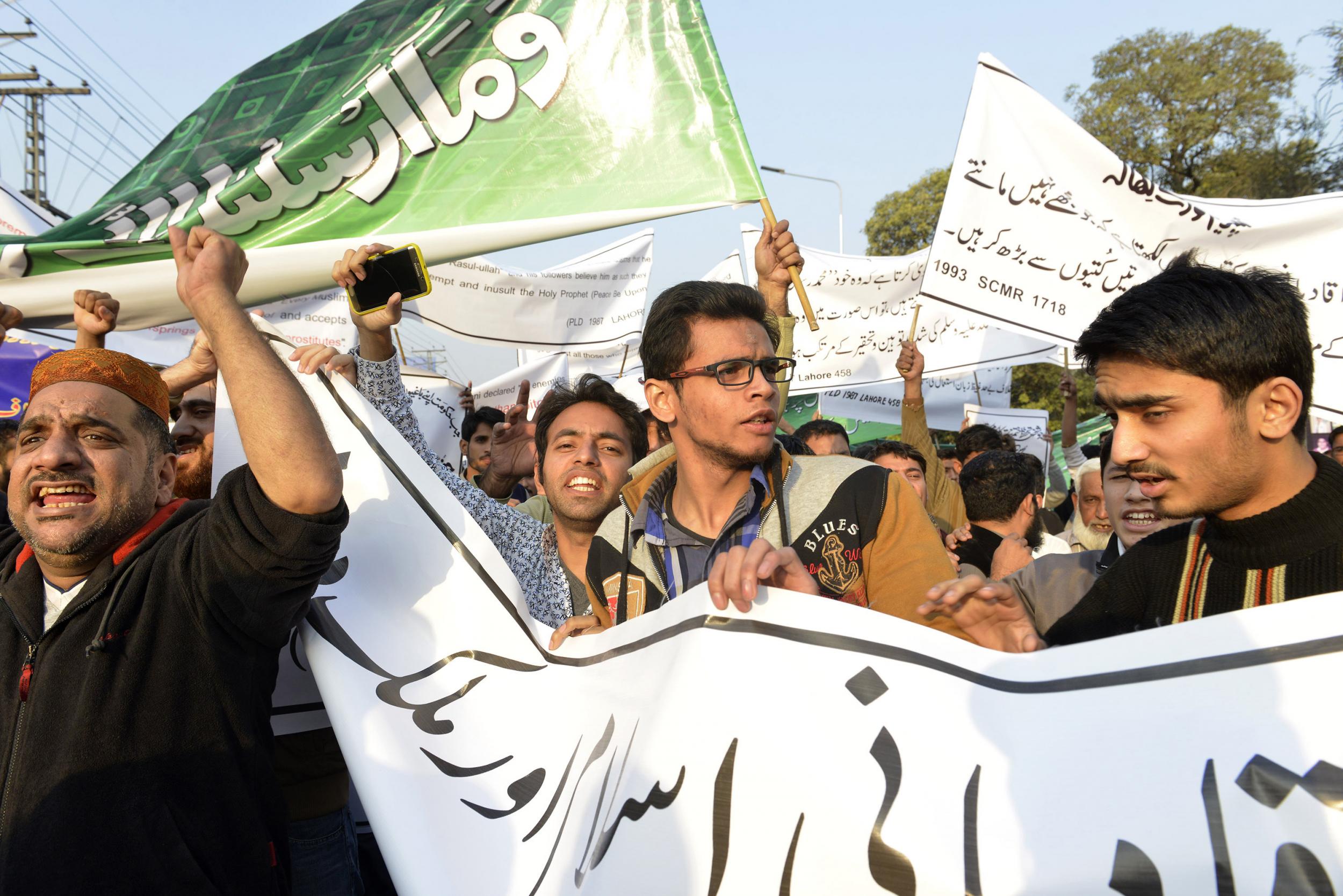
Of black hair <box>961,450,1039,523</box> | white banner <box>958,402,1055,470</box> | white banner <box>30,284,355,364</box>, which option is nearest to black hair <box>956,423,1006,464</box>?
black hair <box>961,450,1039,523</box>

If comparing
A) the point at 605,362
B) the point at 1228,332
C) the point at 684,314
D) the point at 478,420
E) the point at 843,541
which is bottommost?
the point at 843,541

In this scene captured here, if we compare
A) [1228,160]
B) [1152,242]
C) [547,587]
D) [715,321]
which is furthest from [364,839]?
[1228,160]

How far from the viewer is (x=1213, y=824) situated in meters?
1.45

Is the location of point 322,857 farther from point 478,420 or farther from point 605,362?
point 605,362

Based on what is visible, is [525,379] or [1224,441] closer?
[1224,441]

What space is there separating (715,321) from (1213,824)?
5.33 feet

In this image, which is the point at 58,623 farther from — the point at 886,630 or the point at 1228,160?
the point at 1228,160

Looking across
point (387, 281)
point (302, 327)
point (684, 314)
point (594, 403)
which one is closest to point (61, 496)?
point (387, 281)

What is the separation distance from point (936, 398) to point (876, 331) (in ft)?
10.6

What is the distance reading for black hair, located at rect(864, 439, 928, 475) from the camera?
5621mm

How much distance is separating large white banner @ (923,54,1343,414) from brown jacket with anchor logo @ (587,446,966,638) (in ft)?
9.91

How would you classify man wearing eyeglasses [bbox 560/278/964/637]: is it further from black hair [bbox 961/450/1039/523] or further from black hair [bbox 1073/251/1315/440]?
black hair [bbox 961/450/1039/523]

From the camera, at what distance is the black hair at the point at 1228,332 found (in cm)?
171

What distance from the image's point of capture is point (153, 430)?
2.42 metres
